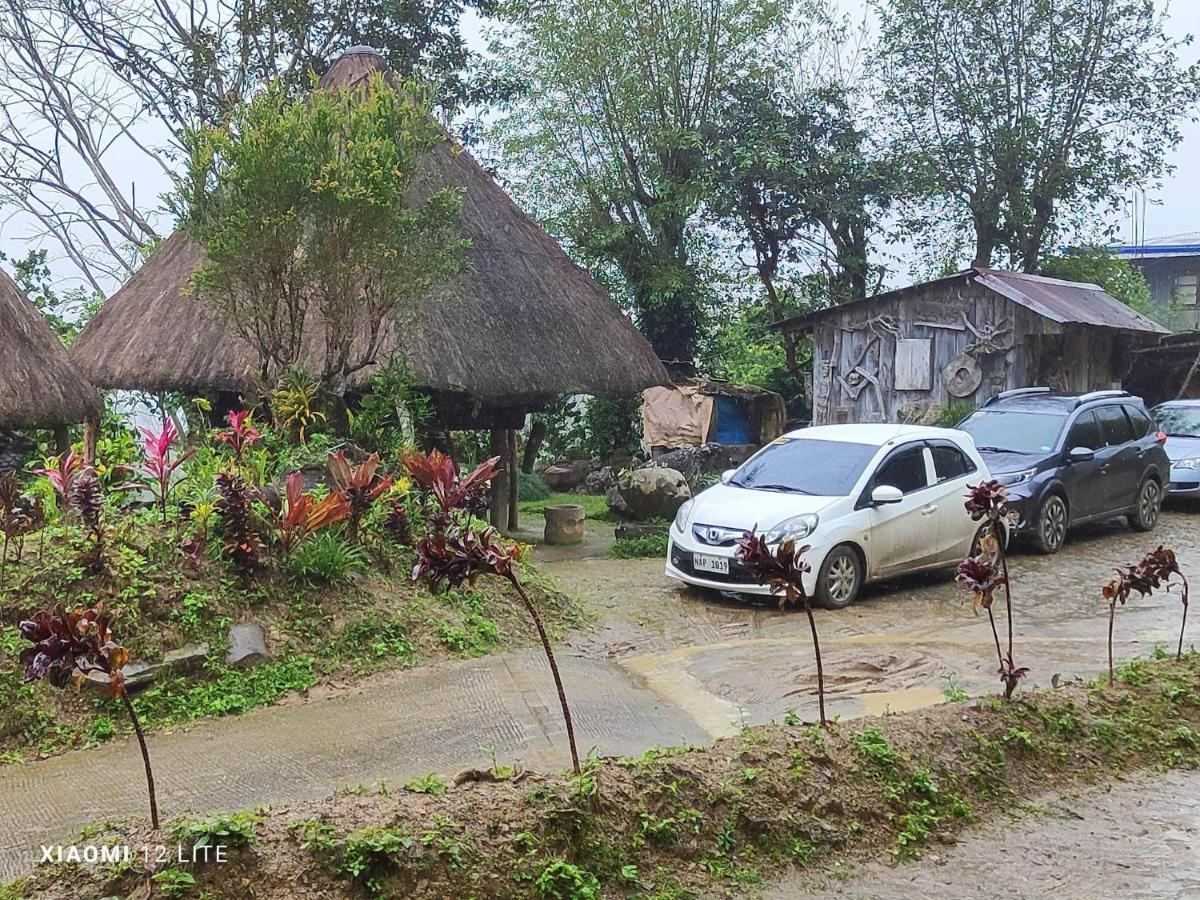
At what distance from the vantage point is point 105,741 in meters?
5.93

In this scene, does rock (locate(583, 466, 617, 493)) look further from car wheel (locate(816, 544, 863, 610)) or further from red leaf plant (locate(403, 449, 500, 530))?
red leaf plant (locate(403, 449, 500, 530))

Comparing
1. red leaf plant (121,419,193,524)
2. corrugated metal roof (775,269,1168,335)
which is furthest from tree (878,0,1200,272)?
red leaf plant (121,419,193,524)

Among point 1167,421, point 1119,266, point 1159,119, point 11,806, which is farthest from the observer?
point 1119,266

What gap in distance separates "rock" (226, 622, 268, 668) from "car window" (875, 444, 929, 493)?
5.61 m

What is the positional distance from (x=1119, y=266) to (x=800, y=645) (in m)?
19.7

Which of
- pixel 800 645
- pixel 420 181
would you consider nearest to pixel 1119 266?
pixel 420 181

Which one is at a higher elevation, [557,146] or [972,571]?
[557,146]

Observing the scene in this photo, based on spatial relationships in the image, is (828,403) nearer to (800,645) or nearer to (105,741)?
(800,645)

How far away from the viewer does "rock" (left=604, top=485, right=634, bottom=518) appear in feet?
51.6

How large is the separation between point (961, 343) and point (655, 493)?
7128mm

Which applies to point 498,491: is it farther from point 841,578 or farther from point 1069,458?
point 1069,458

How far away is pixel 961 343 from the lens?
18922 millimetres

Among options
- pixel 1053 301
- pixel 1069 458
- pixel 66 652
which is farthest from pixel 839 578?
pixel 1053 301

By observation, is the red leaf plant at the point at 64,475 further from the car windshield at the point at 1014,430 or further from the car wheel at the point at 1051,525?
the car windshield at the point at 1014,430
